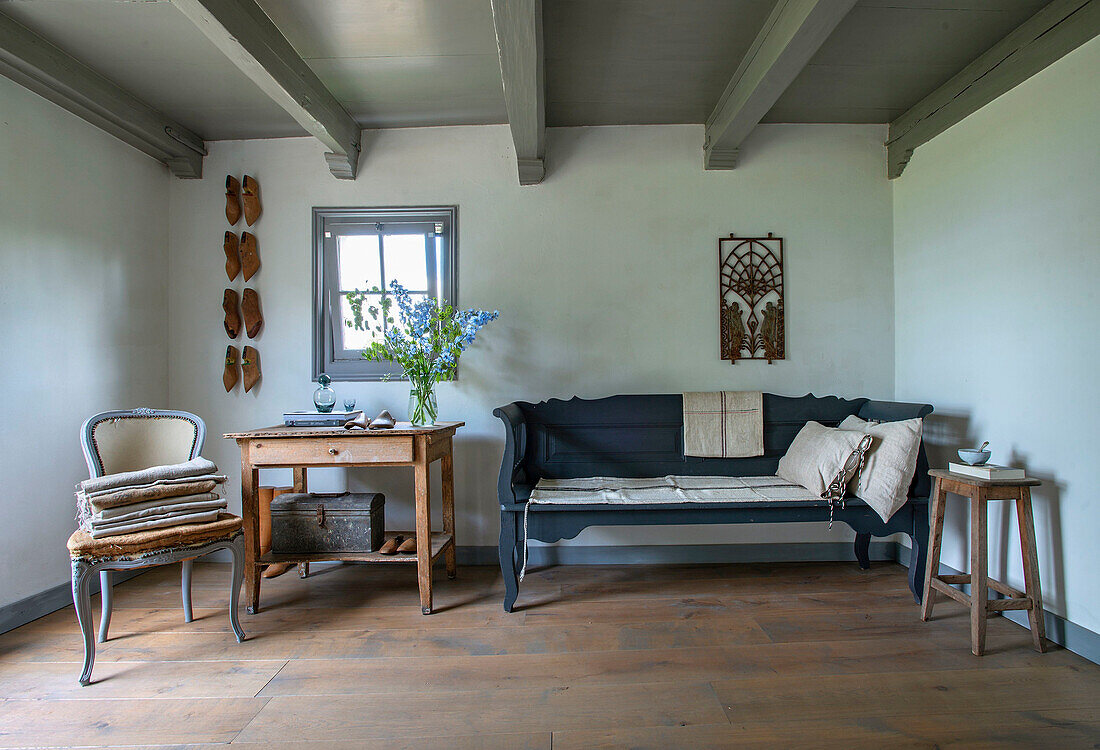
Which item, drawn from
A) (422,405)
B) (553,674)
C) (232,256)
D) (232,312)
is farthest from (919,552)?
(232,256)

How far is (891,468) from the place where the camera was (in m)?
2.65

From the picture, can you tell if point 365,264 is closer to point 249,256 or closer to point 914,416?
point 249,256

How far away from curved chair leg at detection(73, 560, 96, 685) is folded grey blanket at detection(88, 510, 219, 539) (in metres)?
0.12

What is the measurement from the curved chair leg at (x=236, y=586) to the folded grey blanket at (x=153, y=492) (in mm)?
276

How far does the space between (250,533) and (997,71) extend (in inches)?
164

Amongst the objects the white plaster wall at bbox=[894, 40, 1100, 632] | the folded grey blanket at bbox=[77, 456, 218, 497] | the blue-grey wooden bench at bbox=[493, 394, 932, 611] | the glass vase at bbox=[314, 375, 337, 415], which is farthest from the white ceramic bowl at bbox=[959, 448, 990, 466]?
the folded grey blanket at bbox=[77, 456, 218, 497]

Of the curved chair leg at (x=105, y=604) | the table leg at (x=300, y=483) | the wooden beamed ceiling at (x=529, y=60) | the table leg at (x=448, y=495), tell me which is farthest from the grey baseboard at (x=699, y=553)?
the wooden beamed ceiling at (x=529, y=60)

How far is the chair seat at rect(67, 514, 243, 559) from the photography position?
218 centimetres

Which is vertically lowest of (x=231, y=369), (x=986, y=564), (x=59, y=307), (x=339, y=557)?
(x=339, y=557)

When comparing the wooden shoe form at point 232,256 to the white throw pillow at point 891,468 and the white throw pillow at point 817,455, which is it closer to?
the white throw pillow at point 817,455

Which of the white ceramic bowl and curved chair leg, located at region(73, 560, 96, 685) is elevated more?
the white ceramic bowl

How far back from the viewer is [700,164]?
3.57m

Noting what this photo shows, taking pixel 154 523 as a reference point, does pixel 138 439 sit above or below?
above

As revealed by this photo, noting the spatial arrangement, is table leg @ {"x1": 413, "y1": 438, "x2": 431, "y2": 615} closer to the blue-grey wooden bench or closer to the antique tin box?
the antique tin box
